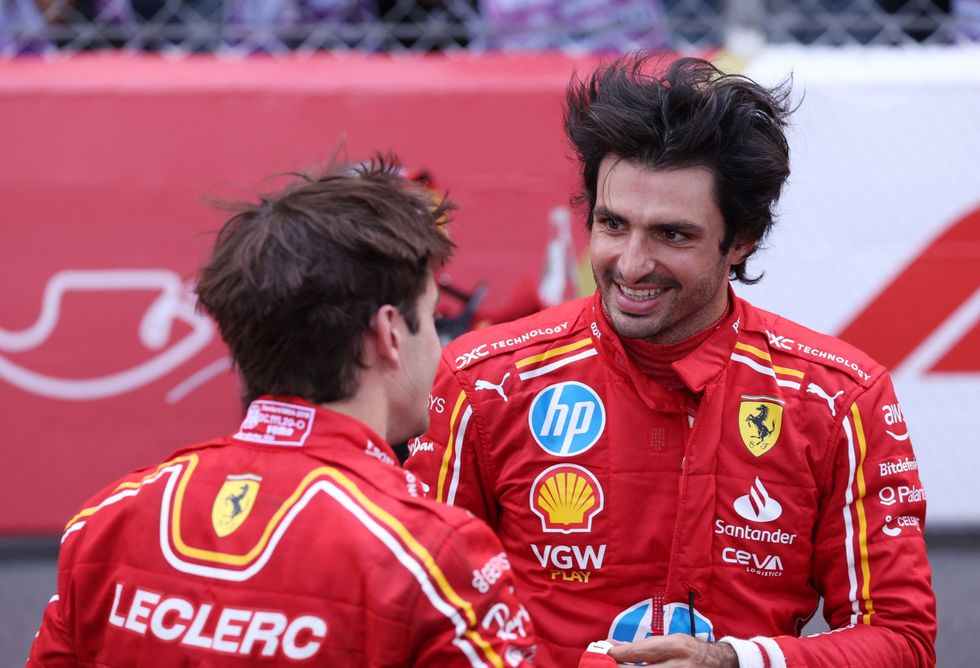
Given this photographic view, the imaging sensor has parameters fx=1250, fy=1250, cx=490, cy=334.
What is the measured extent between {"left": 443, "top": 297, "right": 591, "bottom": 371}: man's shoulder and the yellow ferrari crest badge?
71 centimetres

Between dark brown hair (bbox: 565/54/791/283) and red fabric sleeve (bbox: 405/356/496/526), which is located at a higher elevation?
dark brown hair (bbox: 565/54/791/283)

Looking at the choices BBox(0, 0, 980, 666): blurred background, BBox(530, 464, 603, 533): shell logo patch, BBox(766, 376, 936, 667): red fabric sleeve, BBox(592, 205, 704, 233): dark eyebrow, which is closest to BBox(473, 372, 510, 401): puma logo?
BBox(530, 464, 603, 533): shell logo patch

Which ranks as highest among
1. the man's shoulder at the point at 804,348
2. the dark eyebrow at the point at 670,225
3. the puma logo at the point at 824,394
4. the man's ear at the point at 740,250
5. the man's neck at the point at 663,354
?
the man's ear at the point at 740,250

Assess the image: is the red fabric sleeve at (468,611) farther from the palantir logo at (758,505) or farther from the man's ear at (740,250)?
the man's ear at (740,250)

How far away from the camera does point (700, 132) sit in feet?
7.27

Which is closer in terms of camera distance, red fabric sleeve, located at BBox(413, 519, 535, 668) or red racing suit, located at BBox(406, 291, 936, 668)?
red fabric sleeve, located at BBox(413, 519, 535, 668)

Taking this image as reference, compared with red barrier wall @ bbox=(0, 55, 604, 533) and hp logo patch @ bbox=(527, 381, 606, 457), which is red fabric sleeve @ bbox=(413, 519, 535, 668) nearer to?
hp logo patch @ bbox=(527, 381, 606, 457)

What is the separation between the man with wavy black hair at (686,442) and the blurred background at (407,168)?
232 centimetres

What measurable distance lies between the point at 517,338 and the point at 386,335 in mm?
646

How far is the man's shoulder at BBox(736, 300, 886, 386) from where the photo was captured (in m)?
2.22

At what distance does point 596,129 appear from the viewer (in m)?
2.29

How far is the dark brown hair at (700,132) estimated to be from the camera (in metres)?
2.22

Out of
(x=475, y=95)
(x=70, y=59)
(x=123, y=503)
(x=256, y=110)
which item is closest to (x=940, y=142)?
(x=475, y=95)

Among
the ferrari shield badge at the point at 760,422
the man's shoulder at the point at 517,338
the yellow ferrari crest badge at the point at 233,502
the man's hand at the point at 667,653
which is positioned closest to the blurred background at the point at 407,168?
the man's shoulder at the point at 517,338
